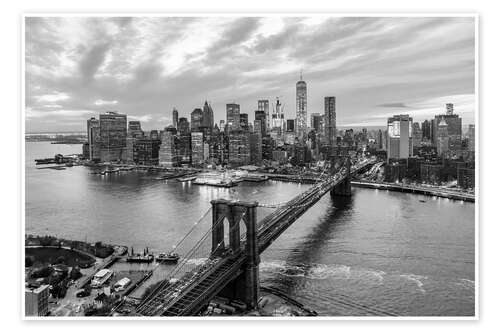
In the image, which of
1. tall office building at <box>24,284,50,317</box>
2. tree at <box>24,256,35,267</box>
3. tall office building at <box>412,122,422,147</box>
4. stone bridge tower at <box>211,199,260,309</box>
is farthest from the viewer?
tall office building at <box>412,122,422,147</box>

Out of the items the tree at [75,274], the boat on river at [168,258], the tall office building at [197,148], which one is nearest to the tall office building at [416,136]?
the boat on river at [168,258]

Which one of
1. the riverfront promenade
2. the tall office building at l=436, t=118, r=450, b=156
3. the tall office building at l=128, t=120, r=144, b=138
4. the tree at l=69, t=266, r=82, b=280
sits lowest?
the tree at l=69, t=266, r=82, b=280

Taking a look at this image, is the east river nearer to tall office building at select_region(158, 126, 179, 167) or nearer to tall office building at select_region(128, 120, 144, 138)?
tall office building at select_region(158, 126, 179, 167)

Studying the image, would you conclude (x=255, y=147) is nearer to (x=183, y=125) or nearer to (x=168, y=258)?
(x=183, y=125)

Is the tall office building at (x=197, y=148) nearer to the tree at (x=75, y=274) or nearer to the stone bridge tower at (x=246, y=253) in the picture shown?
the tree at (x=75, y=274)

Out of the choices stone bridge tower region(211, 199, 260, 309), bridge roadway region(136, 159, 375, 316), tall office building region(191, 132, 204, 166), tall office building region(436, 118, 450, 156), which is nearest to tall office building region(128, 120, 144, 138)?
tall office building region(191, 132, 204, 166)
